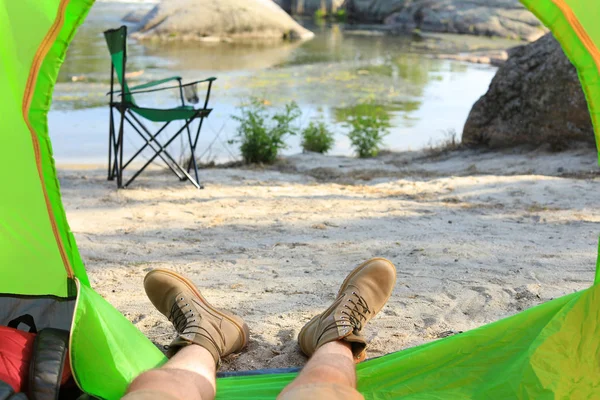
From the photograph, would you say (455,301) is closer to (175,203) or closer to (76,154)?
(175,203)

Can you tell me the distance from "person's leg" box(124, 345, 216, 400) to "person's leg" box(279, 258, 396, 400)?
276 millimetres

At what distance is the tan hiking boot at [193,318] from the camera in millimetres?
2248

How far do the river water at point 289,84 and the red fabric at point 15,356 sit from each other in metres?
4.44

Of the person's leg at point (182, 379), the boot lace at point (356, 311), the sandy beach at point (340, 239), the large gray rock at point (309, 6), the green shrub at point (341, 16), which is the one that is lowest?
the sandy beach at point (340, 239)

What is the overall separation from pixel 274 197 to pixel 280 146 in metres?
1.58

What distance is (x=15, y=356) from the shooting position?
6.49ft

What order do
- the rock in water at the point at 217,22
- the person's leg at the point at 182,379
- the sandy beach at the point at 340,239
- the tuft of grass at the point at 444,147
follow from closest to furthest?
the person's leg at the point at 182,379 < the sandy beach at the point at 340,239 < the tuft of grass at the point at 444,147 < the rock in water at the point at 217,22

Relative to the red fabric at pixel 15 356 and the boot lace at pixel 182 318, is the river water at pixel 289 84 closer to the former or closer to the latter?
the boot lace at pixel 182 318

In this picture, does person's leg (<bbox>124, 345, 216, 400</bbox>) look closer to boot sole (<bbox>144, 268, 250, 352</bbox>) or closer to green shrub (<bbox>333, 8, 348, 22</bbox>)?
boot sole (<bbox>144, 268, 250, 352</bbox>)

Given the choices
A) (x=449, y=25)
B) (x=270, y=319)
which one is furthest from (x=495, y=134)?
(x=449, y=25)

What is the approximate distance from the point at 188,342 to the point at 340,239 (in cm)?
166

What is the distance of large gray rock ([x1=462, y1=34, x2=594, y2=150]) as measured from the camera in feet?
19.6

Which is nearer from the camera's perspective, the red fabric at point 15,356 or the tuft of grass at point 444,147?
the red fabric at point 15,356

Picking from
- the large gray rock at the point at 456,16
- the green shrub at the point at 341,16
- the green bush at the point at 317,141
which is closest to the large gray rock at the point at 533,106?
the green bush at the point at 317,141
